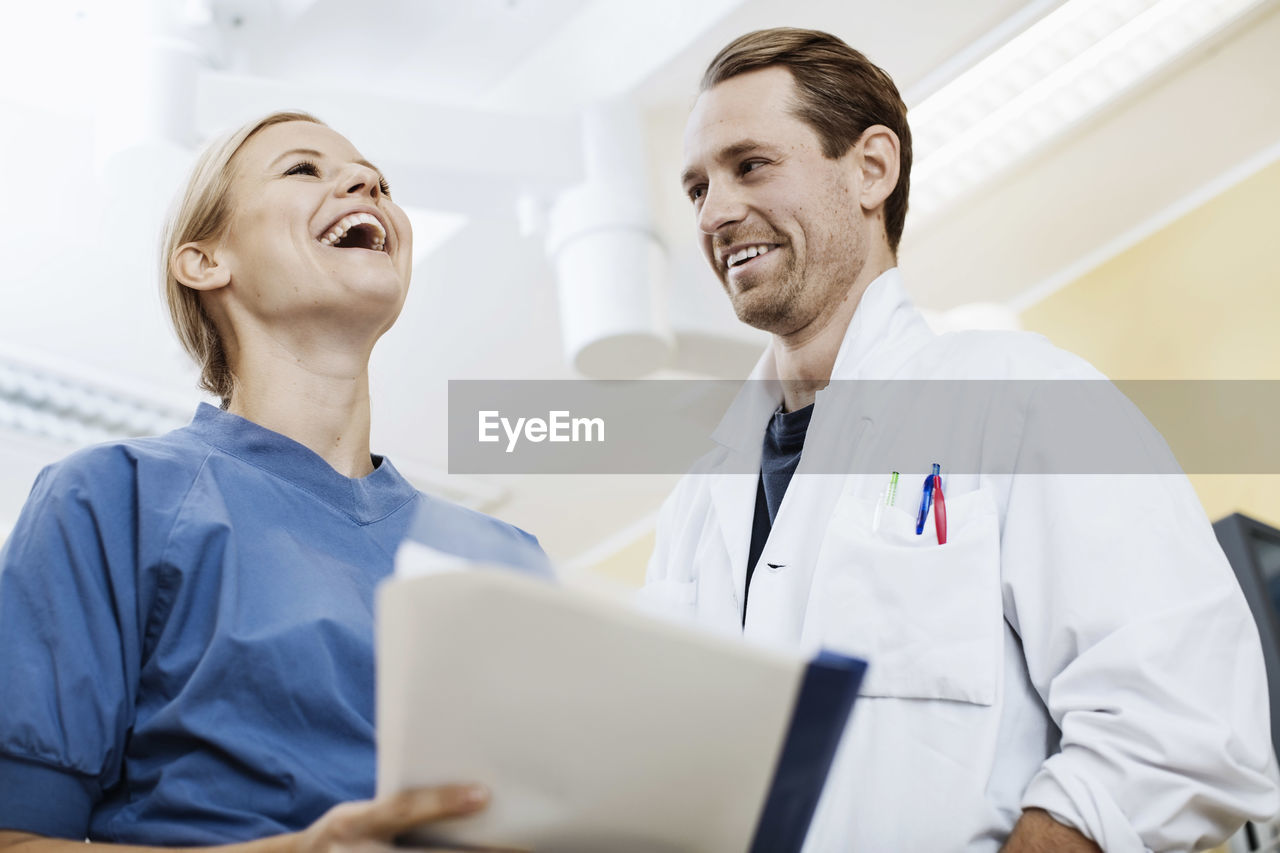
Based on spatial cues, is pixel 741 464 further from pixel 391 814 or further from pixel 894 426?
pixel 391 814

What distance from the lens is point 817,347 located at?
1.51 m

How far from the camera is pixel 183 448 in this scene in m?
1.03

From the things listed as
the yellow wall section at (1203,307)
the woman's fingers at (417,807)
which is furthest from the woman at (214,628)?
the yellow wall section at (1203,307)

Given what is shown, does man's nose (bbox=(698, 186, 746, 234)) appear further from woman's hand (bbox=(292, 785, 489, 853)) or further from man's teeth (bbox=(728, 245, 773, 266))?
woman's hand (bbox=(292, 785, 489, 853))

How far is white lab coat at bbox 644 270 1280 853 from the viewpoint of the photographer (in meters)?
0.95

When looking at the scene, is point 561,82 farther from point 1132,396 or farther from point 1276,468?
point 1276,468

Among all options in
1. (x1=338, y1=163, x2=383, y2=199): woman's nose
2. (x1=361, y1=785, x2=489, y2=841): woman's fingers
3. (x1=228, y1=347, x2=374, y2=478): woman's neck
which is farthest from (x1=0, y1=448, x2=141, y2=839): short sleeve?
(x1=338, y1=163, x2=383, y2=199): woman's nose

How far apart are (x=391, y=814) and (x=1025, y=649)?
649mm

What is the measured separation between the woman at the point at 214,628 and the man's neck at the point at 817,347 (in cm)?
56

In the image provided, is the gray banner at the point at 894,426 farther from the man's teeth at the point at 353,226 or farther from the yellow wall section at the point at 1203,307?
the man's teeth at the point at 353,226

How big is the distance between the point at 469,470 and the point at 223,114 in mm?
2086

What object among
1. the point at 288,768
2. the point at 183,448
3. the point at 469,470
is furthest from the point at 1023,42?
the point at 469,470

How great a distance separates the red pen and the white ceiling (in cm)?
97

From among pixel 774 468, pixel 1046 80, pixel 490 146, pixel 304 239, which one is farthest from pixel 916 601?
pixel 1046 80
